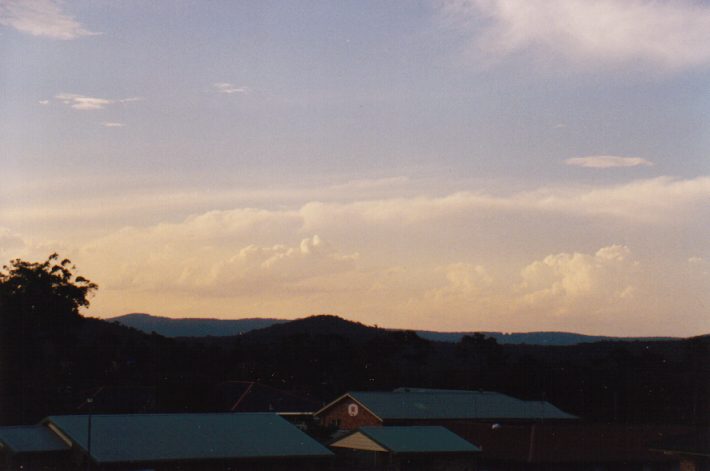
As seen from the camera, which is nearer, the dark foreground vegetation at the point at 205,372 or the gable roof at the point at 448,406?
the gable roof at the point at 448,406

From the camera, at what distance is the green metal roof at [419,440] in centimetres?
5703

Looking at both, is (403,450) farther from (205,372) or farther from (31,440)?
(205,372)

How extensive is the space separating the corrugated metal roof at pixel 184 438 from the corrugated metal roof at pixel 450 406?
19197 millimetres

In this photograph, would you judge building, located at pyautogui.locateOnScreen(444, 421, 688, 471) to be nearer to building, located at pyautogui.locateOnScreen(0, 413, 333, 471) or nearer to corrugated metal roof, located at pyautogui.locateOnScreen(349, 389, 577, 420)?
corrugated metal roof, located at pyautogui.locateOnScreen(349, 389, 577, 420)

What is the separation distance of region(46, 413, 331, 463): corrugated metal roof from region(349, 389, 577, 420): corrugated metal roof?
756 inches

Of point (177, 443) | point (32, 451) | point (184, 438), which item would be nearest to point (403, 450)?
point (184, 438)

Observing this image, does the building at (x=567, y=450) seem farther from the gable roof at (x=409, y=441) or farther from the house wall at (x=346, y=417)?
the house wall at (x=346, y=417)

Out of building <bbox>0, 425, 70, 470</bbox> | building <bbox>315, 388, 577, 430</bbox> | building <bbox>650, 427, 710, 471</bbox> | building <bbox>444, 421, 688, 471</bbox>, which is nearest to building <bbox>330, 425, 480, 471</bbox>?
building <bbox>444, 421, 688, 471</bbox>

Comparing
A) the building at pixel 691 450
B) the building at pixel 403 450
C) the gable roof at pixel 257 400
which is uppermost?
the building at pixel 691 450

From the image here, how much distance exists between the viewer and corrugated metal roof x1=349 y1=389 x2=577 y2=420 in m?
74.2

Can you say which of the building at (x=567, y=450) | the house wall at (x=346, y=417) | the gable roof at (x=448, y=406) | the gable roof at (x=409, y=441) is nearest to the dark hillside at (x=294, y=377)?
the house wall at (x=346, y=417)

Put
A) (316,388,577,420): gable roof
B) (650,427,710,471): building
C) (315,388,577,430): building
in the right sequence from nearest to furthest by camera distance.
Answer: (650,427,710,471): building < (315,388,577,430): building < (316,388,577,420): gable roof

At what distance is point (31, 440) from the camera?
4981 centimetres

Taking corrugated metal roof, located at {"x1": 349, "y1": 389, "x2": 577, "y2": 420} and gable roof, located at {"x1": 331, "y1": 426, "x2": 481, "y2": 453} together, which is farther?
corrugated metal roof, located at {"x1": 349, "y1": 389, "x2": 577, "y2": 420}
